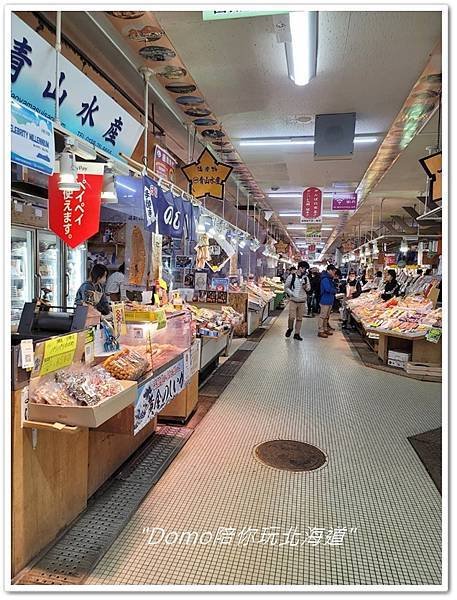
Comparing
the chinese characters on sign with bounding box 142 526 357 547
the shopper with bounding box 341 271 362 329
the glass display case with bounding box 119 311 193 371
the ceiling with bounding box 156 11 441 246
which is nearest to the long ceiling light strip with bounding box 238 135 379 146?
the ceiling with bounding box 156 11 441 246

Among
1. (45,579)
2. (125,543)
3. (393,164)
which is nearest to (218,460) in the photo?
(125,543)

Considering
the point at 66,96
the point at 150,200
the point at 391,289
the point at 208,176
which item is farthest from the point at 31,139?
the point at 391,289

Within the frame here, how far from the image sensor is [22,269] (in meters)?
7.00

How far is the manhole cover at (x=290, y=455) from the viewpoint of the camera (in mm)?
4051

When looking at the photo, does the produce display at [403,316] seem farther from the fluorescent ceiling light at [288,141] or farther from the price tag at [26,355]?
the price tag at [26,355]

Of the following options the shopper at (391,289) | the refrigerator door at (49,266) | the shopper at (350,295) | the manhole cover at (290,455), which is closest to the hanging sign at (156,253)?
the manhole cover at (290,455)

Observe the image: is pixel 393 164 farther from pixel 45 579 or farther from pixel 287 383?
pixel 45 579

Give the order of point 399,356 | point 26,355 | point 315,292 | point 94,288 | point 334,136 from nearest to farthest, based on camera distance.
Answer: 1. point 26,355
2. point 94,288
3. point 334,136
4. point 399,356
5. point 315,292

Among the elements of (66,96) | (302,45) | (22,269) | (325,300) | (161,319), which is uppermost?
(302,45)

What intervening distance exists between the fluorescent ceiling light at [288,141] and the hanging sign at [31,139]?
550cm

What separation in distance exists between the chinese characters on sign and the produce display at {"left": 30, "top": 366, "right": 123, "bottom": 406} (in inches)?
40.2

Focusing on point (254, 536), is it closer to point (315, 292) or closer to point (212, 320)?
point (212, 320)

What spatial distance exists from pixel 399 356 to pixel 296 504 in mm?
5342

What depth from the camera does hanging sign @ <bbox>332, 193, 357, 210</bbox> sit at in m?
11.8
